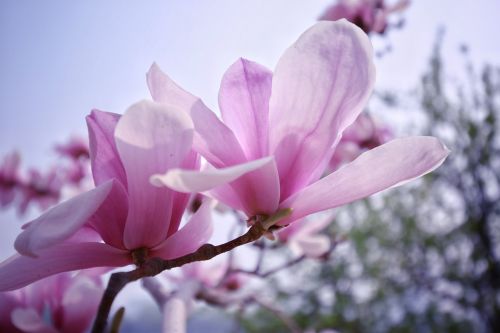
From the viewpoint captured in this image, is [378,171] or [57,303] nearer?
[378,171]

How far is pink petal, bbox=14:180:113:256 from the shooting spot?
28 cm

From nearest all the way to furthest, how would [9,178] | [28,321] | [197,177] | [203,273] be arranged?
[197,177] → [28,321] → [203,273] → [9,178]

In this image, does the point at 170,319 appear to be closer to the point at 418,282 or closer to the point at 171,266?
the point at 171,266

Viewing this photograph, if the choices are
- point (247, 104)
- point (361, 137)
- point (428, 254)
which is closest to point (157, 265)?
point (247, 104)

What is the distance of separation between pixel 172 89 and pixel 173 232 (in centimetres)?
13

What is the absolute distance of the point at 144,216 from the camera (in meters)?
0.35

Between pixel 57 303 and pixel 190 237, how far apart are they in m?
0.31

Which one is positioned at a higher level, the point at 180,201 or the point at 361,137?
the point at 180,201

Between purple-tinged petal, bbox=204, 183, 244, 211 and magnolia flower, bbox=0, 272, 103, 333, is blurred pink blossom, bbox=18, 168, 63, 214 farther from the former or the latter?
purple-tinged petal, bbox=204, 183, 244, 211

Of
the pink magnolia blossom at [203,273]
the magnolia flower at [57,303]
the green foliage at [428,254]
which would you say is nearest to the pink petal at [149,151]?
the magnolia flower at [57,303]

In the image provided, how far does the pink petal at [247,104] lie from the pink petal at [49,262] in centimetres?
15

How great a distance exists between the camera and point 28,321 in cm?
49

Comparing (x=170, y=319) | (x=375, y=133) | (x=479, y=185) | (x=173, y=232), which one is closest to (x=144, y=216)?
(x=173, y=232)

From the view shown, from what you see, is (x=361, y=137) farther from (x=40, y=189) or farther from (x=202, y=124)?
(x=40, y=189)
